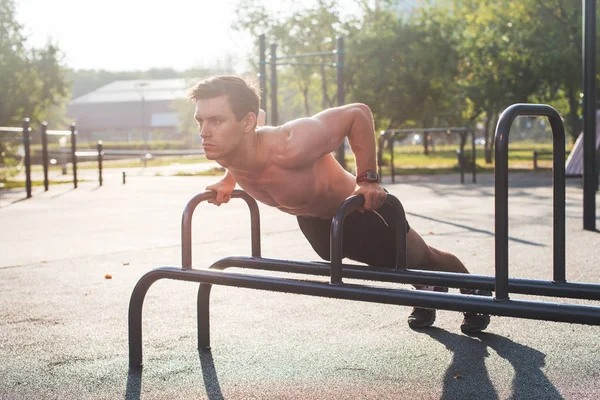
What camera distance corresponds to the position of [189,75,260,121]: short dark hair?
9.29ft

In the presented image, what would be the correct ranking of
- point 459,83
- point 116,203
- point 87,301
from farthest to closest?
point 459,83, point 116,203, point 87,301

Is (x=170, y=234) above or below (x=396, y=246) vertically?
below

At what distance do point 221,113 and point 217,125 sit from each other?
5 cm

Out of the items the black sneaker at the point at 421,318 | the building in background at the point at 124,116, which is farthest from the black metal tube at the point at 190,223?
the building in background at the point at 124,116

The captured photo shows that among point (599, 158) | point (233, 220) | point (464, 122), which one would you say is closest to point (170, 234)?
point (233, 220)

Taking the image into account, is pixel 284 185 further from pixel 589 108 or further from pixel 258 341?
pixel 589 108

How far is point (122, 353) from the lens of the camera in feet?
10.9

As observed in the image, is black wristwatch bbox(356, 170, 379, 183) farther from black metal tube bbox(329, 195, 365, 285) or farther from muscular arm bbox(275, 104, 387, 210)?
black metal tube bbox(329, 195, 365, 285)

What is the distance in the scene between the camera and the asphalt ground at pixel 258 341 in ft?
9.29

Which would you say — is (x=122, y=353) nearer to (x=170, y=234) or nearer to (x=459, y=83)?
(x=170, y=234)

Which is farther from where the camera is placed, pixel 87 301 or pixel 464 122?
pixel 464 122

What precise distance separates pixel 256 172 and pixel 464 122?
123 feet

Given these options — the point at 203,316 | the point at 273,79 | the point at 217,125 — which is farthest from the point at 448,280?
the point at 273,79

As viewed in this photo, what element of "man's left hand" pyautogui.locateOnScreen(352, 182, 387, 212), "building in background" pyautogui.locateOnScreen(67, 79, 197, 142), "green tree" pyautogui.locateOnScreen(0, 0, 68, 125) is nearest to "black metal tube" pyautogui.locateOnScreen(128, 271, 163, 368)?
"man's left hand" pyautogui.locateOnScreen(352, 182, 387, 212)
